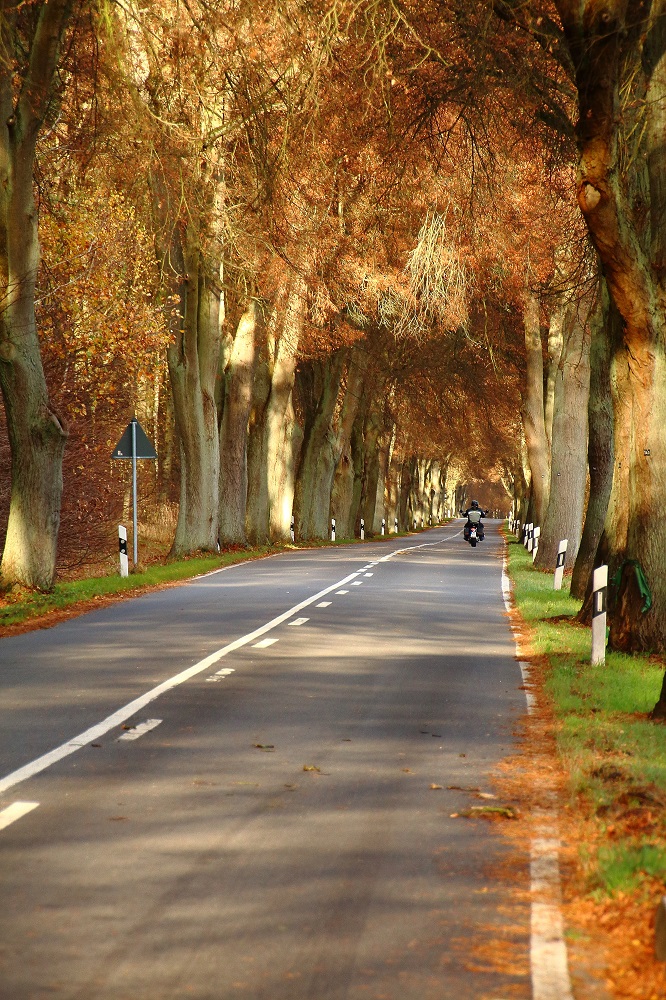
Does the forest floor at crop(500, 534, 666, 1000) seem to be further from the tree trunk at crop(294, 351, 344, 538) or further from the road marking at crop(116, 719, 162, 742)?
the tree trunk at crop(294, 351, 344, 538)

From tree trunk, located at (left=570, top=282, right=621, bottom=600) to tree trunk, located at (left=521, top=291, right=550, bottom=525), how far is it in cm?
1075

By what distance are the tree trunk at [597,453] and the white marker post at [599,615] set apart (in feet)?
21.8

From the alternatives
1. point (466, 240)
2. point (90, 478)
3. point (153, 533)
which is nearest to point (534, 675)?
point (466, 240)

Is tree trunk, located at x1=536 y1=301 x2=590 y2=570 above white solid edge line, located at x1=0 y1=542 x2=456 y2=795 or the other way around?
above

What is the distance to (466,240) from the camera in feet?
89.7

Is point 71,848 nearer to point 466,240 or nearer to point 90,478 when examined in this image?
point 466,240

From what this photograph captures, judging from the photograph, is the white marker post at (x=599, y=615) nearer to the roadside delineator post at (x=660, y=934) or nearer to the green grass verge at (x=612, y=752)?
the green grass verge at (x=612, y=752)

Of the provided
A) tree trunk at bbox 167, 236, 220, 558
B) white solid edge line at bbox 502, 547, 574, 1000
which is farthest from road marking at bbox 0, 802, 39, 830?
tree trunk at bbox 167, 236, 220, 558

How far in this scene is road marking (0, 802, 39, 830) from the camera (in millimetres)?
7082

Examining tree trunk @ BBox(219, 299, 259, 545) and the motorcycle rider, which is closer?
tree trunk @ BBox(219, 299, 259, 545)

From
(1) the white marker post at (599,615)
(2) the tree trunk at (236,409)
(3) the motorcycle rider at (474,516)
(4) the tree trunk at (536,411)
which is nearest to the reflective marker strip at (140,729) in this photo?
(1) the white marker post at (599,615)

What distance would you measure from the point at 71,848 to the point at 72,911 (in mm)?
1046

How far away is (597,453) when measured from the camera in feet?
72.8

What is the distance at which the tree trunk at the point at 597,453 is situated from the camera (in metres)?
20.4
